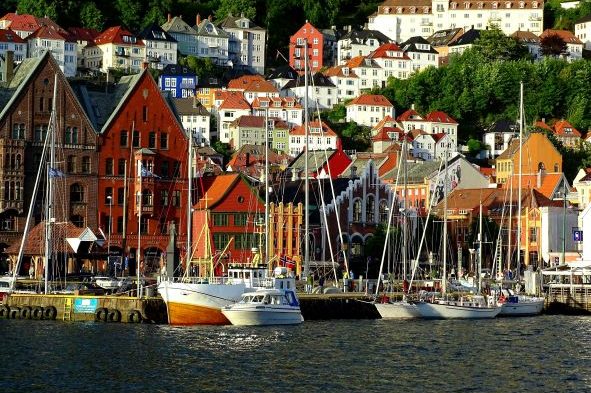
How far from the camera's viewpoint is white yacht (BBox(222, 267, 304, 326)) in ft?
274

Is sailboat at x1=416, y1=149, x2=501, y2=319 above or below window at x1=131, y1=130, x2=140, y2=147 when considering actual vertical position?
below

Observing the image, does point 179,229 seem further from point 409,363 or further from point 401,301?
point 409,363

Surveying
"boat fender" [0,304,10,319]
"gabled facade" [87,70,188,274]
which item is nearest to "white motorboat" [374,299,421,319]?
"boat fender" [0,304,10,319]

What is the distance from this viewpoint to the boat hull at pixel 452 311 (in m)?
93.7

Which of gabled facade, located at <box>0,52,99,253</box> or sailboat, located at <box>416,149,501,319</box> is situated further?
gabled facade, located at <box>0,52,99,253</box>

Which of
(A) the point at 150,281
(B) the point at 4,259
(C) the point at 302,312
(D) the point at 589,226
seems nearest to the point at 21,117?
(B) the point at 4,259

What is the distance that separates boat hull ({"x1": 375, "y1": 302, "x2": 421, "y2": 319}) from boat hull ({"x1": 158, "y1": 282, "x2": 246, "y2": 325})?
440 inches

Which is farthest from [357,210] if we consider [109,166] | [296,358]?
[296,358]

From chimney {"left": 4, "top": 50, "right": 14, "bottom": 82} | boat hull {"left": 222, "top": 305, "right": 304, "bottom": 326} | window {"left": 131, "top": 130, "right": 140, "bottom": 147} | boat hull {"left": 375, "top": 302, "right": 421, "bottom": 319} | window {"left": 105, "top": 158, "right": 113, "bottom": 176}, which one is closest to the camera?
boat hull {"left": 222, "top": 305, "right": 304, "bottom": 326}

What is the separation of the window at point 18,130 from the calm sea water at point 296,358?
2712 cm

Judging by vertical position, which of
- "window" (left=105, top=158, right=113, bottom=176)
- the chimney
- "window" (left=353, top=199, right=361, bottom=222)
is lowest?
"window" (left=353, top=199, right=361, bottom=222)

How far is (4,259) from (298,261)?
21039mm

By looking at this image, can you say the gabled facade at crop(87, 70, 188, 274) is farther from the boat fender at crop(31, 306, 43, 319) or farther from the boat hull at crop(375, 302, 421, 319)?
the boat hull at crop(375, 302, 421, 319)

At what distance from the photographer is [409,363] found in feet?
228
